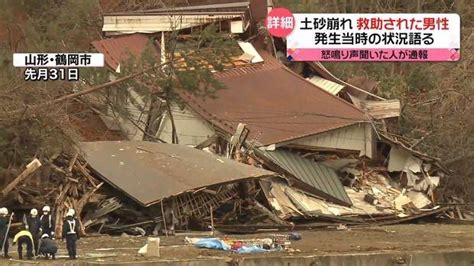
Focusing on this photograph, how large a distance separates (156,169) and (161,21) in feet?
34.7

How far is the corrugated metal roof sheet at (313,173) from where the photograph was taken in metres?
20.0

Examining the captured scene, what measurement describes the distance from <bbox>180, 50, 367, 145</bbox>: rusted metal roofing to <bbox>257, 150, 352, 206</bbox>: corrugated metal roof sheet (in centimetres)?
59

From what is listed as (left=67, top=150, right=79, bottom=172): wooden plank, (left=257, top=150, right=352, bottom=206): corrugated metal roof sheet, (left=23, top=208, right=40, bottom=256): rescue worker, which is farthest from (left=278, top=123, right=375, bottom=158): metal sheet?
(left=23, top=208, right=40, bottom=256): rescue worker

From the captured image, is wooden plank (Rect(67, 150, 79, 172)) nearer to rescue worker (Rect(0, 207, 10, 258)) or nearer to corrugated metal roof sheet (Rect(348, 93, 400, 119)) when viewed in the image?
rescue worker (Rect(0, 207, 10, 258))

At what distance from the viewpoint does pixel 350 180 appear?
22188 millimetres

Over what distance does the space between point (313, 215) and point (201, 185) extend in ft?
11.7

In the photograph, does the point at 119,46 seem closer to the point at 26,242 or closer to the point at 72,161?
the point at 72,161

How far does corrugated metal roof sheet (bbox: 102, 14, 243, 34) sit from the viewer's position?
86.0ft

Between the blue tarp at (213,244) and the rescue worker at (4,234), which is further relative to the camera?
the blue tarp at (213,244)

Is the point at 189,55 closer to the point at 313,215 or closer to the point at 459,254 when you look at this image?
the point at 313,215

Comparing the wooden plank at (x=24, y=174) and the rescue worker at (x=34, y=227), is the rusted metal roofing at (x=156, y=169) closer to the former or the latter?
the wooden plank at (x=24, y=174)

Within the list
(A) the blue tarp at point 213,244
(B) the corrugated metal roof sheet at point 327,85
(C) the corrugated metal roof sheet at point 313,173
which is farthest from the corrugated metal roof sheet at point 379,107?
(A) the blue tarp at point 213,244

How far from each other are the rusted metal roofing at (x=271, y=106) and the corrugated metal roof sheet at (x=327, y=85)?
176 cm

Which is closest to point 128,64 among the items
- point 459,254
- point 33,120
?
point 33,120
